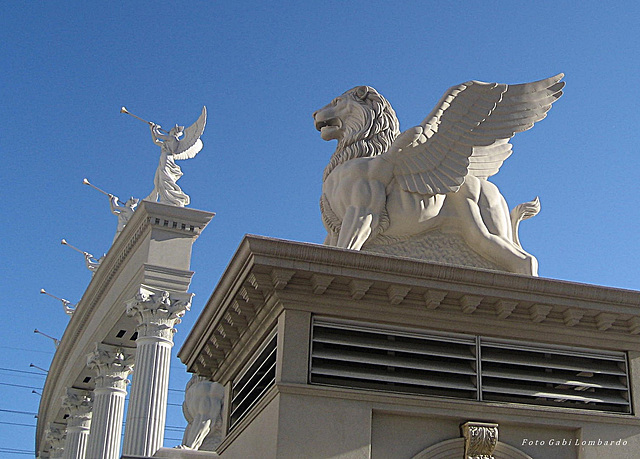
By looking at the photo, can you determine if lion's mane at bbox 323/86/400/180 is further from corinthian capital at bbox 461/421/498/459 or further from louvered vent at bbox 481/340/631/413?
corinthian capital at bbox 461/421/498/459

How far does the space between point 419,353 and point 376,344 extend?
→ 43 cm

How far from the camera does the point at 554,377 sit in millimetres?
9383

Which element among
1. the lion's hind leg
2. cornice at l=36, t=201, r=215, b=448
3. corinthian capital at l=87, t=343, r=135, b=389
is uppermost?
cornice at l=36, t=201, r=215, b=448

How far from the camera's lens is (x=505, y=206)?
11047mm

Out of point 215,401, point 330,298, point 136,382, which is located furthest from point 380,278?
point 136,382

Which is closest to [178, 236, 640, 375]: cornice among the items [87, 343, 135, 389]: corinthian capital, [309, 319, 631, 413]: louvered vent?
[309, 319, 631, 413]: louvered vent

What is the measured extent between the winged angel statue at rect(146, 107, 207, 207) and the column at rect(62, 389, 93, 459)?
28.8 ft

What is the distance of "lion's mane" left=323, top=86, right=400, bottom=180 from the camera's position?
10.9 meters

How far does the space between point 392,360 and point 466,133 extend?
10.4ft

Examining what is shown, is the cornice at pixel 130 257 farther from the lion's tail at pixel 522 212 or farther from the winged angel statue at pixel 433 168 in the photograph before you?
the lion's tail at pixel 522 212

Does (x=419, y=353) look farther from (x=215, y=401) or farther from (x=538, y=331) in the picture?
(x=215, y=401)

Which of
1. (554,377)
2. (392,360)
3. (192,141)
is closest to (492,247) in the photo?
(554,377)

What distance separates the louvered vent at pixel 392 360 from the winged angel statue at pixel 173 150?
17.4 metres

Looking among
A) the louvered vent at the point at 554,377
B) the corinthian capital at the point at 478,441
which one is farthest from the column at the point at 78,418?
the corinthian capital at the point at 478,441
